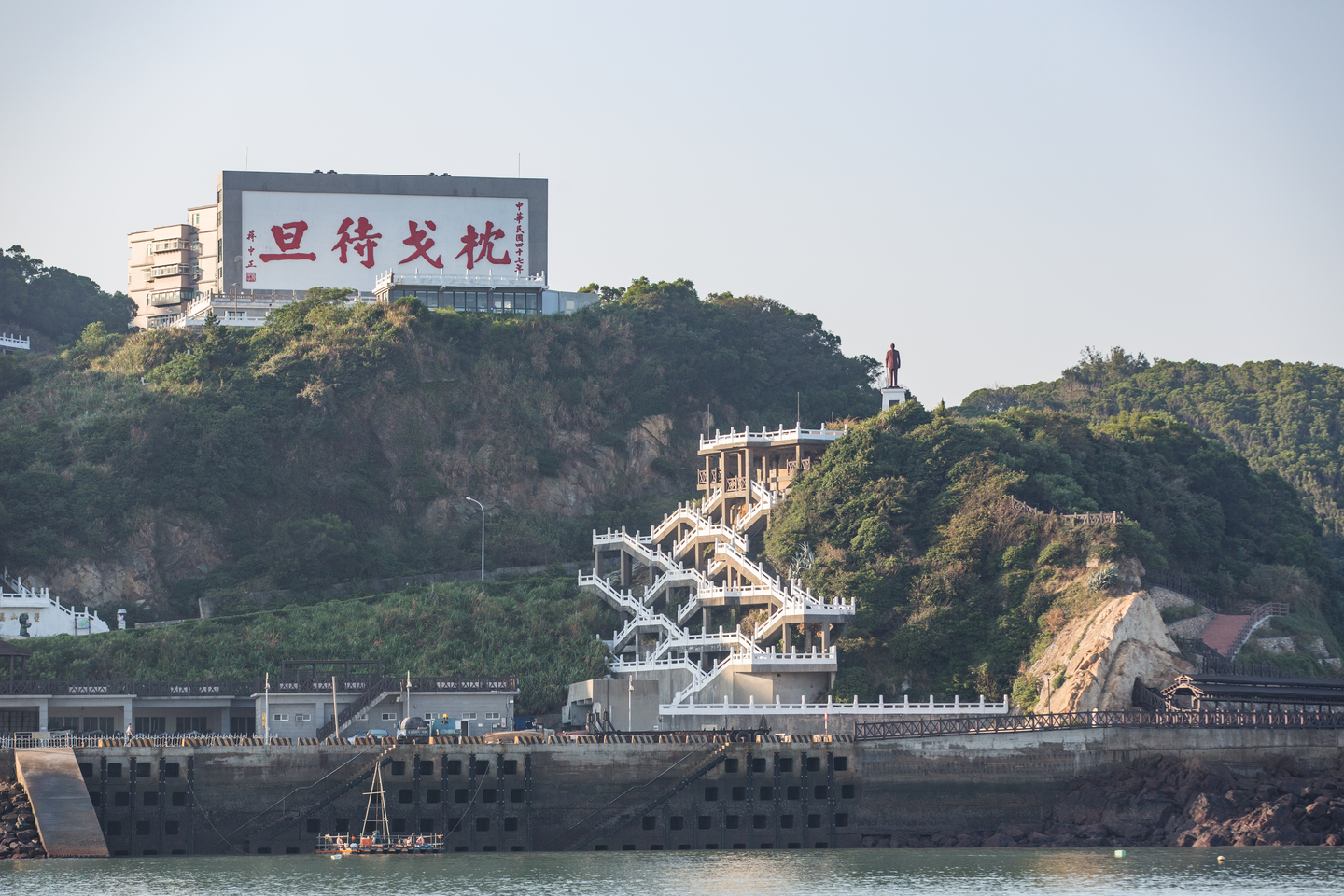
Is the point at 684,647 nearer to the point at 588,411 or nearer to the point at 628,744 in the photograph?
the point at 628,744

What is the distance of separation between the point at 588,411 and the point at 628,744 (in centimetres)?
4822

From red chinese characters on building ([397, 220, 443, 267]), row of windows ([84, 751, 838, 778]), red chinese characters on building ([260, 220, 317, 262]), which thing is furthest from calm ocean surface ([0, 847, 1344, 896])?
red chinese characters on building ([260, 220, 317, 262])

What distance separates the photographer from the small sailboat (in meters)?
71.6

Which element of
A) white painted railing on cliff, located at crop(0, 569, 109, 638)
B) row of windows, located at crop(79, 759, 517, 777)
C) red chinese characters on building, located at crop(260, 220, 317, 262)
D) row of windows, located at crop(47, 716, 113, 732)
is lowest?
row of windows, located at crop(79, 759, 517, 777)

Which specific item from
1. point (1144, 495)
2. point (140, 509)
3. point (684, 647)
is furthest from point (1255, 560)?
point (140, 509)

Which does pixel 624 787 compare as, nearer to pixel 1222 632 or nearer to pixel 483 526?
pixel 1222 632

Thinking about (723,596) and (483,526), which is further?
(483,526)

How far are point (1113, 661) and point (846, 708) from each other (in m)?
11.5

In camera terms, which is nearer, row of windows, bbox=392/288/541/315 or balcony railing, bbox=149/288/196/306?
row of windows, bbox=392/288/541/315

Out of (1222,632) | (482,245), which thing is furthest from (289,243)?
(1222,632)

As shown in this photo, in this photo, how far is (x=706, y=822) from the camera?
74.7m

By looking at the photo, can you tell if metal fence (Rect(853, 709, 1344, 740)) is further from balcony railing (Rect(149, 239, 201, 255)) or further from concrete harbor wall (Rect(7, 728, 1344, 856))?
balcony railing (Rect(149, 239, 201, 255))

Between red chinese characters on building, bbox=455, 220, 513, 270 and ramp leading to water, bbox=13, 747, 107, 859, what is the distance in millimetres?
59695

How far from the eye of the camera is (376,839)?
7181cm
